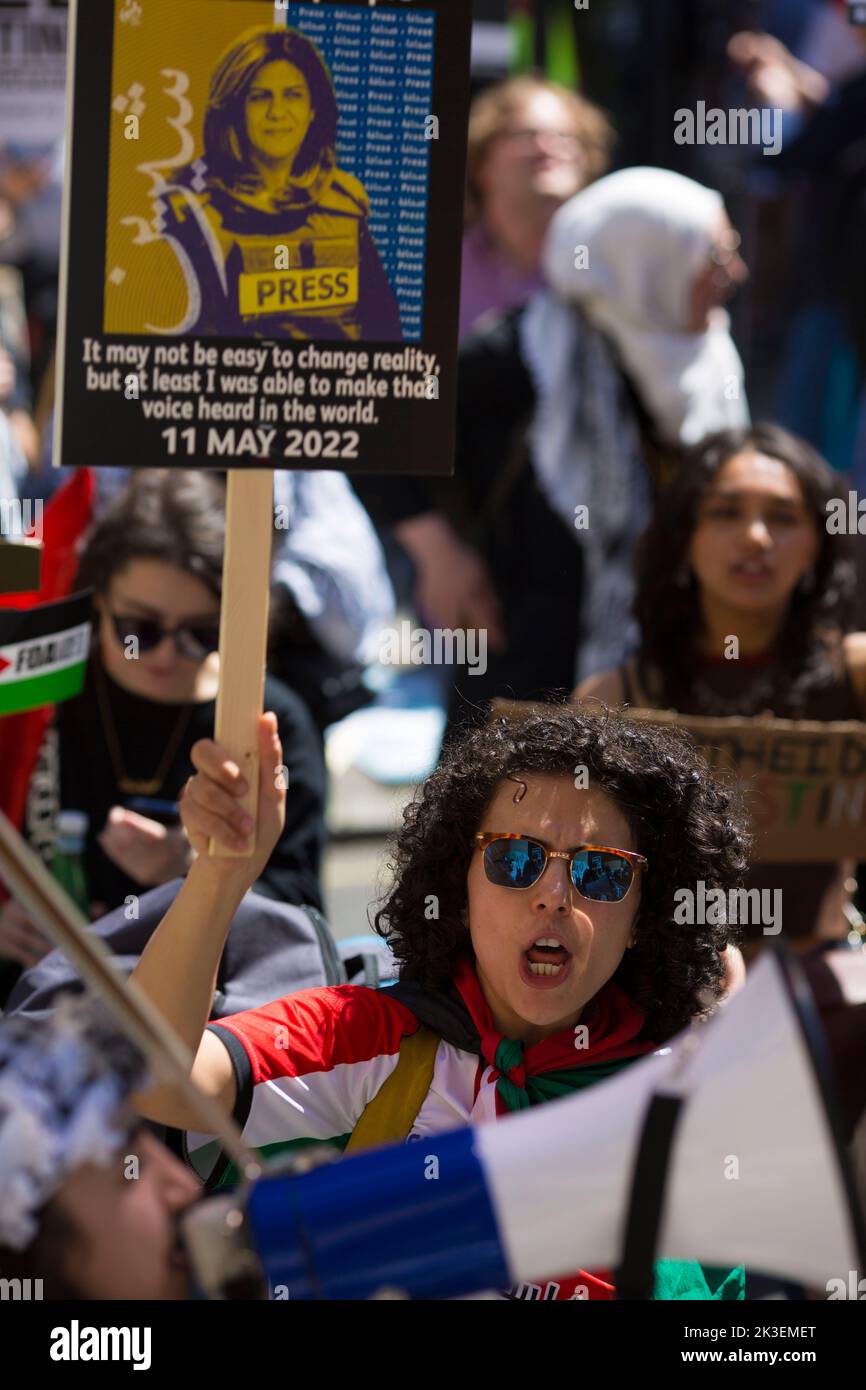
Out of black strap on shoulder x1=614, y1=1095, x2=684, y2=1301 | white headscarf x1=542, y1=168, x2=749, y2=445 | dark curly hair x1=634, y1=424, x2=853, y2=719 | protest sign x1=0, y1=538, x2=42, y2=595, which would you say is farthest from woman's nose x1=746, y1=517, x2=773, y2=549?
black strap on shoulder x1=614, y1=1095, x2=684, y2=1301

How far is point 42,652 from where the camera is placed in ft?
8.91

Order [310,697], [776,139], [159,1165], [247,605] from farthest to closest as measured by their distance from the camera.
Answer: [776,139] < [310,697] < [247,605] < [159,1165]

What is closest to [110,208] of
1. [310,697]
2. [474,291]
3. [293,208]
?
[293,208]

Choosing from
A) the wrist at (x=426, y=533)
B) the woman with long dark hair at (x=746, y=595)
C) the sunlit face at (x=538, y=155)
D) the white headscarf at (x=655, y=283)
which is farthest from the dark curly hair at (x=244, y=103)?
the sunlit face at (x=538, y=155)

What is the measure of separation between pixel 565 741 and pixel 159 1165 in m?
0.81

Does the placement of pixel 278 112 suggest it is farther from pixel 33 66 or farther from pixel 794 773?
pixel 33 66

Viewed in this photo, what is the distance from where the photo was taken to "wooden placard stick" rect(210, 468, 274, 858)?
1.99 metres

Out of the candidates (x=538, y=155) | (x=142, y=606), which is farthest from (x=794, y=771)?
(x=538, y=155)

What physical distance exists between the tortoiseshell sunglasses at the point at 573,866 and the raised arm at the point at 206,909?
265 mm

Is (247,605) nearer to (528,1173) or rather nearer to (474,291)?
(528,1173)

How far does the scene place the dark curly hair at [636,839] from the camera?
2127mm

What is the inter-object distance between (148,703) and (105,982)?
6.63ft

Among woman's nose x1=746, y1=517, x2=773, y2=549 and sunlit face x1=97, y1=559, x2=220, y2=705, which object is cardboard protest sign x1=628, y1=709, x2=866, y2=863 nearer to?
woman's nose x1=746, y1=517, x2=773, y2=549

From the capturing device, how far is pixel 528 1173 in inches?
55.1
